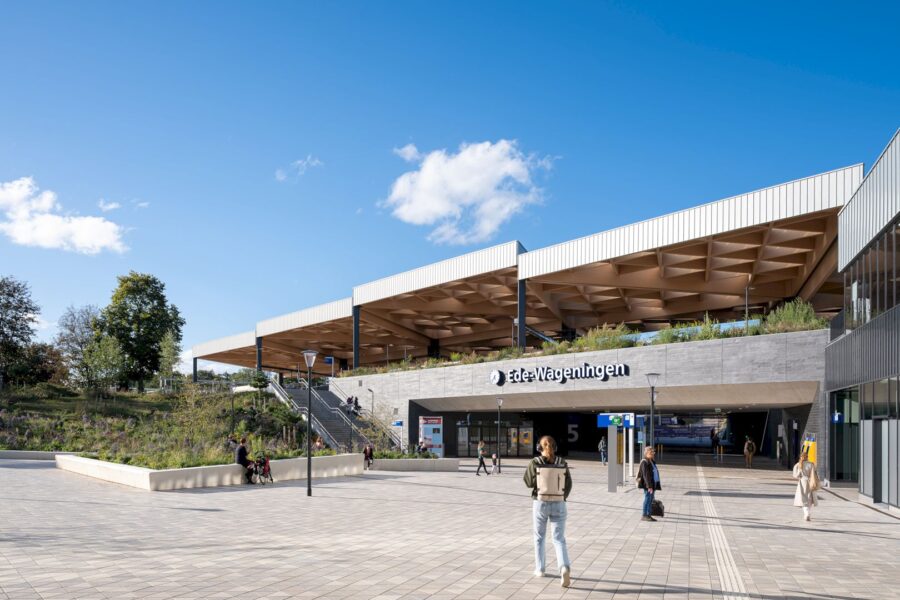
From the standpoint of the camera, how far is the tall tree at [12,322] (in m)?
48.7

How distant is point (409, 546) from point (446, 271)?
102 feet

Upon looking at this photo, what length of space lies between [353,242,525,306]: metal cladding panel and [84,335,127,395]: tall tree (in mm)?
16416

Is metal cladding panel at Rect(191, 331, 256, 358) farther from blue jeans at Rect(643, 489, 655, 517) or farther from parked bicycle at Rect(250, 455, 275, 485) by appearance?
blue jeans at Rect(643, 489, 655, 517)

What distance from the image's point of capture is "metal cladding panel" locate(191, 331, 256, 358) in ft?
218

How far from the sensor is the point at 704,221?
30.0m

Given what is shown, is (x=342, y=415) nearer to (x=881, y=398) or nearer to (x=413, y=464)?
(x=413, y=464)

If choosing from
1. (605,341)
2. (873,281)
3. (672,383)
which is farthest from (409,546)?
(605,341)

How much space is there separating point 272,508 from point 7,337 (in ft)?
134

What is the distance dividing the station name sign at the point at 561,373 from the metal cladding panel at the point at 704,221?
4.93 metres

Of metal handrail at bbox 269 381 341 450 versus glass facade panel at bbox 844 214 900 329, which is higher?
glass facade panel at bbox 844 214 900 329

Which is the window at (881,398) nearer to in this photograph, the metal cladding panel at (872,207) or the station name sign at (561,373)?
the metal cladding panel at (872,207)

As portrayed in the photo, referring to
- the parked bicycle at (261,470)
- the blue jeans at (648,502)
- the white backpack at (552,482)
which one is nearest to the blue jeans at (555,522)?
the white backpack at (552,482)

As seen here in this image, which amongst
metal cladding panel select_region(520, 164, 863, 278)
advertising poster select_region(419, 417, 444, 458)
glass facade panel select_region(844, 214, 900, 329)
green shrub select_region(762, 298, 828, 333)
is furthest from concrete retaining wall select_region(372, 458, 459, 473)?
glass facade panel select_region(844, 214, 900, 329)

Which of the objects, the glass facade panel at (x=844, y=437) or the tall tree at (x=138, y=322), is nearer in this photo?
the glass facade panel at (x=844, y=437)
